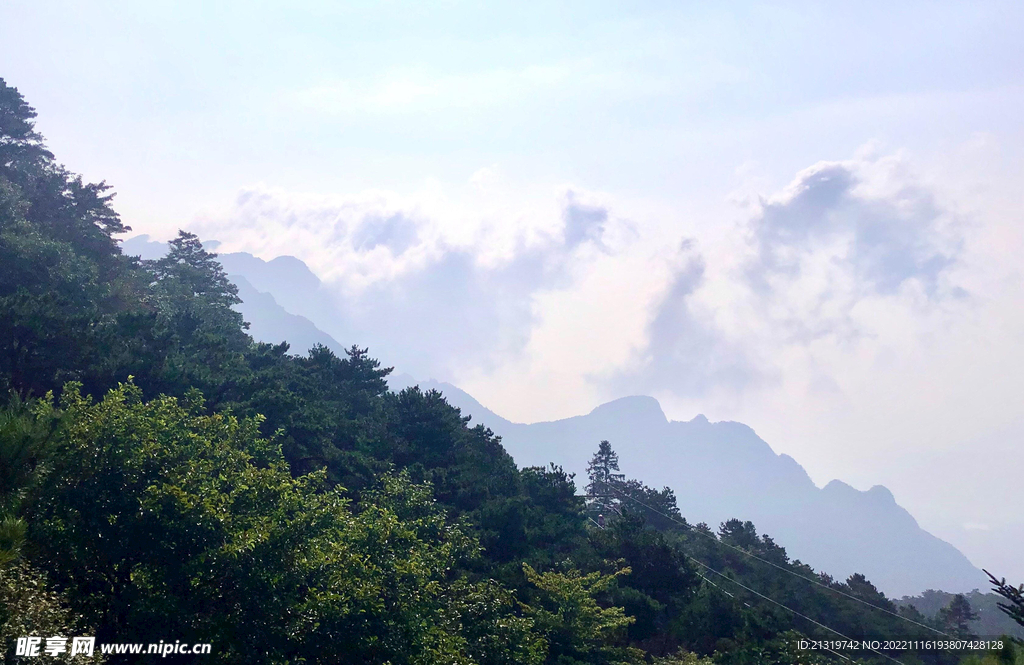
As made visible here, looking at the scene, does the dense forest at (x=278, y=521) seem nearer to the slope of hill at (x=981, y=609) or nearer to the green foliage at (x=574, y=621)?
the green foliage at (x=574, y=621)

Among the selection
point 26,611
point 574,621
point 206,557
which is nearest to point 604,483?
point 574,621

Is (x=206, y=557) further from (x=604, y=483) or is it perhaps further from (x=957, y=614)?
(x=604, y=483)

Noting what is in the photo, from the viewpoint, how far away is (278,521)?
18.4 metres

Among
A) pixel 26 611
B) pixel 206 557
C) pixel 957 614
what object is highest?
pixel 206 557

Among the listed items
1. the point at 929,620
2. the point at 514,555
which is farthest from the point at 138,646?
the point at 929,620

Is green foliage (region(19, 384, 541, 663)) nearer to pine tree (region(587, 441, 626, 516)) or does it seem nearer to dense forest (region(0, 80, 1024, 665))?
dense forest (region(0, 80, 1024, 665))

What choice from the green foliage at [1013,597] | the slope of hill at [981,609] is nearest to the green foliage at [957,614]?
the slope of hill at [981,609]

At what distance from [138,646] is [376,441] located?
92.2 feet

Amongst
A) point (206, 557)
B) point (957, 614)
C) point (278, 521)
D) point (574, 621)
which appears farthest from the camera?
point (957, 614)

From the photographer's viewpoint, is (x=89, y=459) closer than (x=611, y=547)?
Yes

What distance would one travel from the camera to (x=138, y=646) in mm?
15305

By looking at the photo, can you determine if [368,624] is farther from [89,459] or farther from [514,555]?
[514,555]

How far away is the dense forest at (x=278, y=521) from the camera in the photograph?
52.6ft

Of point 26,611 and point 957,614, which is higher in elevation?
point 26,611
